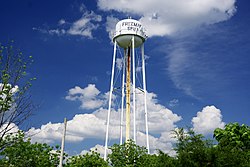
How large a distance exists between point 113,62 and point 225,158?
47.7 feet

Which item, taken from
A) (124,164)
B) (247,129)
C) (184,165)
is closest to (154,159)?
(124,164)

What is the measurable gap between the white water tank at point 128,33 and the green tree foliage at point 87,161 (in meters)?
11.6

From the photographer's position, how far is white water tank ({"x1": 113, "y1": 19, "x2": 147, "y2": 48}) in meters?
33.7

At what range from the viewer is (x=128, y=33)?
33.6 m

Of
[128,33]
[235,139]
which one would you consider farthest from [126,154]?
[235,139]

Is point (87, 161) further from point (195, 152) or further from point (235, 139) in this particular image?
point (235, 139)

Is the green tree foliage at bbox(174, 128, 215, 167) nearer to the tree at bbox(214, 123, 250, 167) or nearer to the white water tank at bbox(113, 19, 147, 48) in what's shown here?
the tree at bbox(214, 123, 250, 167)

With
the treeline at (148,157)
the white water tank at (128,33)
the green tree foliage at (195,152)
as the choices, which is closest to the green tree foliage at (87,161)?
the treeline at (148,157)

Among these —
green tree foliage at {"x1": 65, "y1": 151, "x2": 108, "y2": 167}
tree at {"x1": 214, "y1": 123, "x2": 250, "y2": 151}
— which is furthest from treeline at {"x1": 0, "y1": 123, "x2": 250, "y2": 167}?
tree at {"x1": 214, "y1": 123, "x2": 250, "y2": 151}

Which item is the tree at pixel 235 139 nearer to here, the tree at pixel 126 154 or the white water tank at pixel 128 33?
the tree at pixel 126 154

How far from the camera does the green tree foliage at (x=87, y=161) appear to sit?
26.6 m

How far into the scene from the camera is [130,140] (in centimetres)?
2966

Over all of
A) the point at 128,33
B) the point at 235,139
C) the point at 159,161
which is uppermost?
the point at 128,33

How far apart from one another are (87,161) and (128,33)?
1286cm
